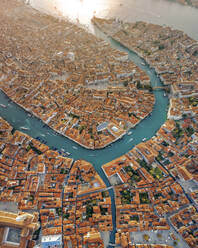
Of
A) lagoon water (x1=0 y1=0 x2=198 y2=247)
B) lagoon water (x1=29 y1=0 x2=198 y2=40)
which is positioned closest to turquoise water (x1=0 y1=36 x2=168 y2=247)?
lagoon water (x1=0 y1=0 x2=198 y2=247)

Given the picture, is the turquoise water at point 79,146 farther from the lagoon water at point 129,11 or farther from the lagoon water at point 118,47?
the lagoon water at point 129,11

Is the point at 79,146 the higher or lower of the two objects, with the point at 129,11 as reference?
lower

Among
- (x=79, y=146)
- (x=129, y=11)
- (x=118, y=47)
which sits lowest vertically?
(x=79, y=146)

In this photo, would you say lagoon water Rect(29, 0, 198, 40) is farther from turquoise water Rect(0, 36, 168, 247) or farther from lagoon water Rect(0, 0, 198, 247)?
turquoise water Rect(0, 36, 168, 247)

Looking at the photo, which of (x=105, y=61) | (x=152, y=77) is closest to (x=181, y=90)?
(x=152, y=77)

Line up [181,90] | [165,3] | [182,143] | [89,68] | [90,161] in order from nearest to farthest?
[90,161] → [182,143] → [181,90] → [89,68] → [165,3]

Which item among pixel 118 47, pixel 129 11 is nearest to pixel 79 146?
pixel 118 47

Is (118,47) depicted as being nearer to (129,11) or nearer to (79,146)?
Result: (129,11)

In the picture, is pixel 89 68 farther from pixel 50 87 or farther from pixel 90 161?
pixel 90 161
